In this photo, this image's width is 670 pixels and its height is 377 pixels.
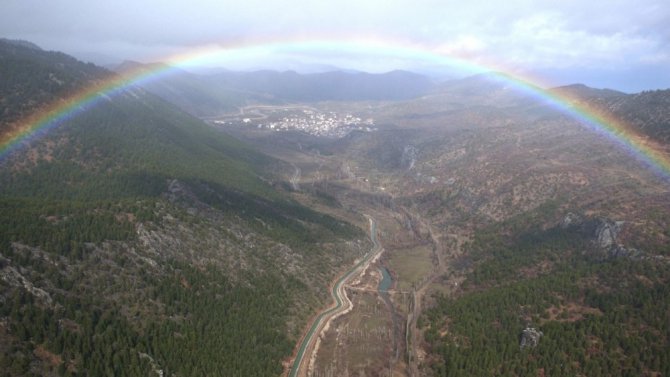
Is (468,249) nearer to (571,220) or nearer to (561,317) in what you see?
(571,220)

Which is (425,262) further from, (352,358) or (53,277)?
(53,277)

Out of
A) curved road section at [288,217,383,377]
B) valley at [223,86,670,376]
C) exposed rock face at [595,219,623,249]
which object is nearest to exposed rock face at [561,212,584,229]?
valley at [223,86,670,376]

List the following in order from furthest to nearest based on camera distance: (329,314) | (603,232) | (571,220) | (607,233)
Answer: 1. (571,220)
2. (603,232)
3. (607,233)
4. (329,314)

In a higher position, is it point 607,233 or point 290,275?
point 607,233

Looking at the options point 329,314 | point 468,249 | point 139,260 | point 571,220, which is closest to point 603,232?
point 571,220

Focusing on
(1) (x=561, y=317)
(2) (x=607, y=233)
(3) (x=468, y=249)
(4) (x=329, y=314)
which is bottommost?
(4) (x=329, y=314)

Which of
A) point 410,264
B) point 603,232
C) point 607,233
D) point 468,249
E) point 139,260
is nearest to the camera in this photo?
point 139,260

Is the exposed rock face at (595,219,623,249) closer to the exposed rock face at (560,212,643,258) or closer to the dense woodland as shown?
the exposed rock face at (560,212,643,258)

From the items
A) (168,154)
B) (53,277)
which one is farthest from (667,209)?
(168,154)
